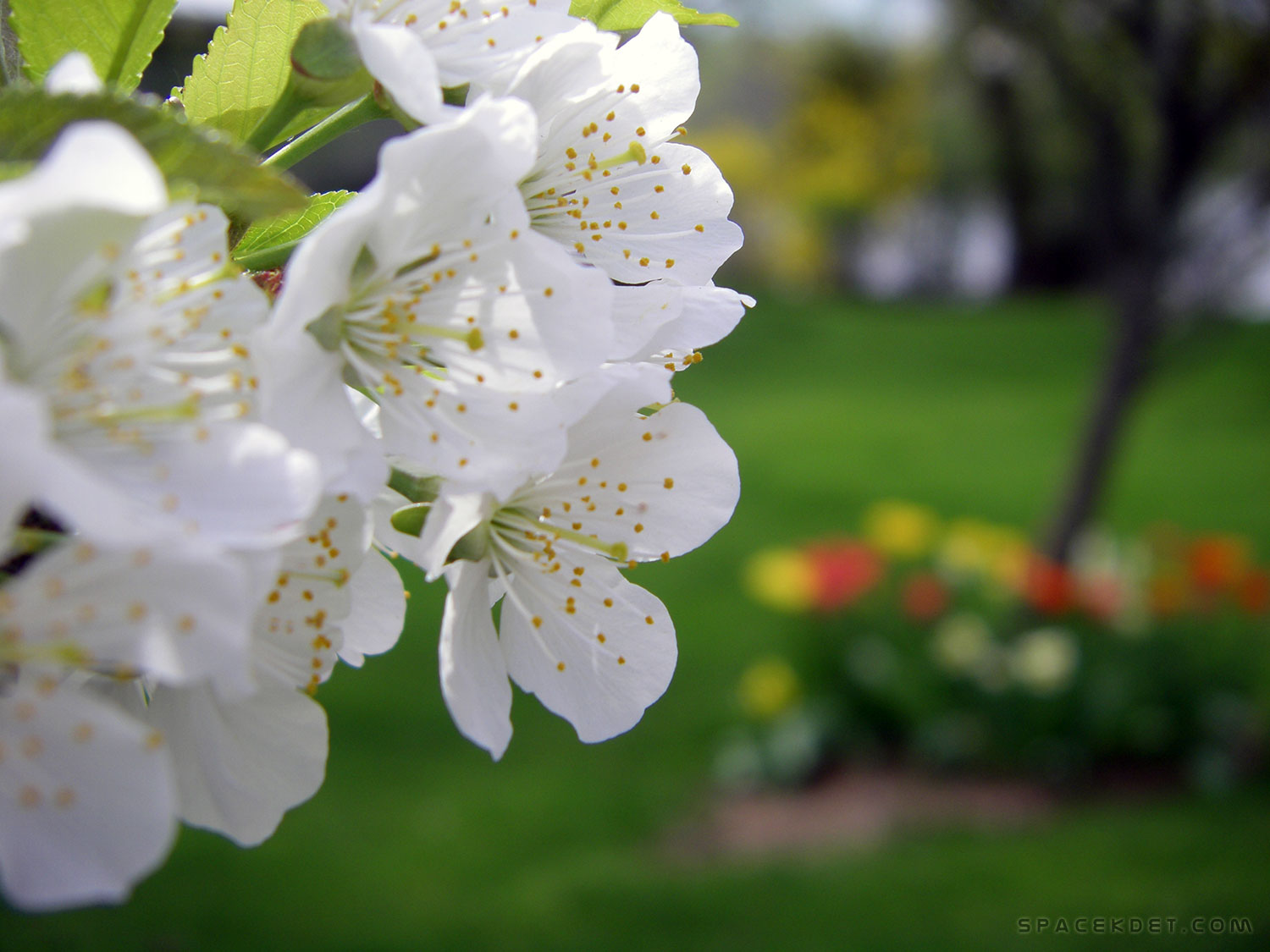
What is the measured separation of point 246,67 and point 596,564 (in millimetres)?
338

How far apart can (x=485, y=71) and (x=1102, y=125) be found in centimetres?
381

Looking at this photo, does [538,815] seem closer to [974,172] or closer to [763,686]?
[763,686]

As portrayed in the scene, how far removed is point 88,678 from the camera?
1.78 feet

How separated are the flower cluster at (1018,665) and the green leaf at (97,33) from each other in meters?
3.43

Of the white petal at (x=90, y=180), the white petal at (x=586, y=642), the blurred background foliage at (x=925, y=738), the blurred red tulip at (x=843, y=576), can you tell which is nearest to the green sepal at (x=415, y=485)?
the white petal at (x=586, y=642)

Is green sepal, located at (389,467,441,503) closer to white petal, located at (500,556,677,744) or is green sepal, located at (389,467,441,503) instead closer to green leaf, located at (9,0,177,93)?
white petal, located at (500,556,677,744)

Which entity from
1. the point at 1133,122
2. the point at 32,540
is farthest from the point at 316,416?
the point at 1133,122

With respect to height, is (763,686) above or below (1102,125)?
below

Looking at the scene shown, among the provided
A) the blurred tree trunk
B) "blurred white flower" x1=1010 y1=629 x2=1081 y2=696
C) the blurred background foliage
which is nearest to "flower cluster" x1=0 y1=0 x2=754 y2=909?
the blurred background foliage

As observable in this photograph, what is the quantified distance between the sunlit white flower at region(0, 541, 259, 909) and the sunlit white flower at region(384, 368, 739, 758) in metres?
0.24

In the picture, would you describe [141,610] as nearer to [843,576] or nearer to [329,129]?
[329,129]

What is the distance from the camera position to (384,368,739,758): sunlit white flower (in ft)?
2.17

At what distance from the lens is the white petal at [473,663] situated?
1.97 feet

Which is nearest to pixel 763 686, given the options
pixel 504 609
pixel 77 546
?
pixel 504 609
